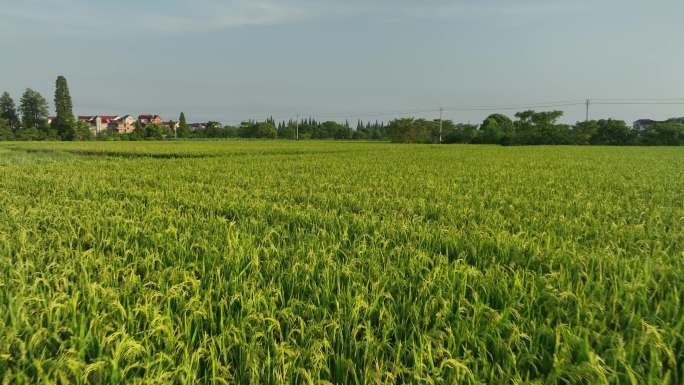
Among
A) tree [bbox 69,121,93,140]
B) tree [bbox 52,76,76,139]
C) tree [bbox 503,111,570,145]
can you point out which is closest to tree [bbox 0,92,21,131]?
tree [bbox 52,76,76,139]

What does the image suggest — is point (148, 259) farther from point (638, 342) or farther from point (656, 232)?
point (656, 232)

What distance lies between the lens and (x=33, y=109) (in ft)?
320

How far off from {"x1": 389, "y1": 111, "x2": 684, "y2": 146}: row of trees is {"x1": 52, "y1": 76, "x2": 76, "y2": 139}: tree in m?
84.2

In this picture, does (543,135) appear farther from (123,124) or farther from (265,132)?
(123,124)

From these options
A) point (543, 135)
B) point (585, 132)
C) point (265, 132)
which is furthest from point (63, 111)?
point (585, 132)

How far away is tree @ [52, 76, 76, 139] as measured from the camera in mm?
86131

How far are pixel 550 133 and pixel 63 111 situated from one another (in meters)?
122

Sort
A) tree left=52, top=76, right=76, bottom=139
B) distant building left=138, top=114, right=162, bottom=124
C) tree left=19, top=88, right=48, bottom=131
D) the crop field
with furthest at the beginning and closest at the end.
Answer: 1. distant building left=138, top=114, right=162, bottom=124
2. tree left=19, top=88, right=48, bottom=131
3. tree left=52, top=76, right=76, bottom=139
4. the crop field

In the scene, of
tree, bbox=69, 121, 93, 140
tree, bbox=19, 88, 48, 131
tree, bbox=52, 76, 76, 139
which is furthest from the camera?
tree, bbox=19, 88, 48, 131

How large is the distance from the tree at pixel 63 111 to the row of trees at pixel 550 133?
84.2 metres

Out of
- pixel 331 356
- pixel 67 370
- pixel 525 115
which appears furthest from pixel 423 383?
pixel 525 115

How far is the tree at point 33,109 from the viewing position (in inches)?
3784

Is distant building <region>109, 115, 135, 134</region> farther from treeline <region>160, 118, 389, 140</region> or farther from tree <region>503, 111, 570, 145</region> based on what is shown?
tree <region>503, 111, 570, 145</region>

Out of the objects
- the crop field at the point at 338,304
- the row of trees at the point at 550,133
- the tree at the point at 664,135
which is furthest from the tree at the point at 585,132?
the crop field at the point at 338,304
